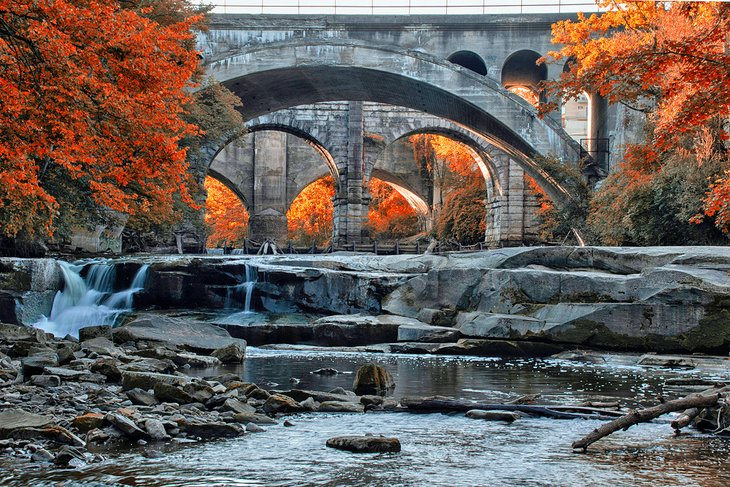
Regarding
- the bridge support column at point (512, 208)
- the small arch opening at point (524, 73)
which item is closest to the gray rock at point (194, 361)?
the bridge support column at point (512, 208)

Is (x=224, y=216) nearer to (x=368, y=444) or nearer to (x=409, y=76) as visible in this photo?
(x=409, y=76)

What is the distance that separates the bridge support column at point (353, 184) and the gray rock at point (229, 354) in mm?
24511

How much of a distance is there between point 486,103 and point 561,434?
19176 millimetres

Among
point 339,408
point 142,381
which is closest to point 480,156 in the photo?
point 339,408

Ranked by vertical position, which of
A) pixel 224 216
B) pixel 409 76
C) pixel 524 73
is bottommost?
pixel 224 216

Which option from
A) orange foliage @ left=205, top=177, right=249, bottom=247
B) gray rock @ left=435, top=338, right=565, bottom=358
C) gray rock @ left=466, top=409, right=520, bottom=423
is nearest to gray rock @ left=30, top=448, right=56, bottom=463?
gray rock @ left=466, top=409, right=520, bottom=423

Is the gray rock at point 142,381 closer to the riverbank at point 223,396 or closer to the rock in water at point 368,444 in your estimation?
the riverbank at point 223,396

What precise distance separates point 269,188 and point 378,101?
554 inches

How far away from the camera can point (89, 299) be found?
17.4 metres

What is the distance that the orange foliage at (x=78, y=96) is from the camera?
31.5 feet

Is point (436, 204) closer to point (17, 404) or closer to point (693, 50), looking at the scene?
point (693, 50)

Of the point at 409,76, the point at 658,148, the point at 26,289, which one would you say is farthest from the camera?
the point at 409,76

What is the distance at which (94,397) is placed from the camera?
24.9ft

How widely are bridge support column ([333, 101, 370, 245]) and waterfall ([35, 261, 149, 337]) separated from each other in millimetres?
19363
